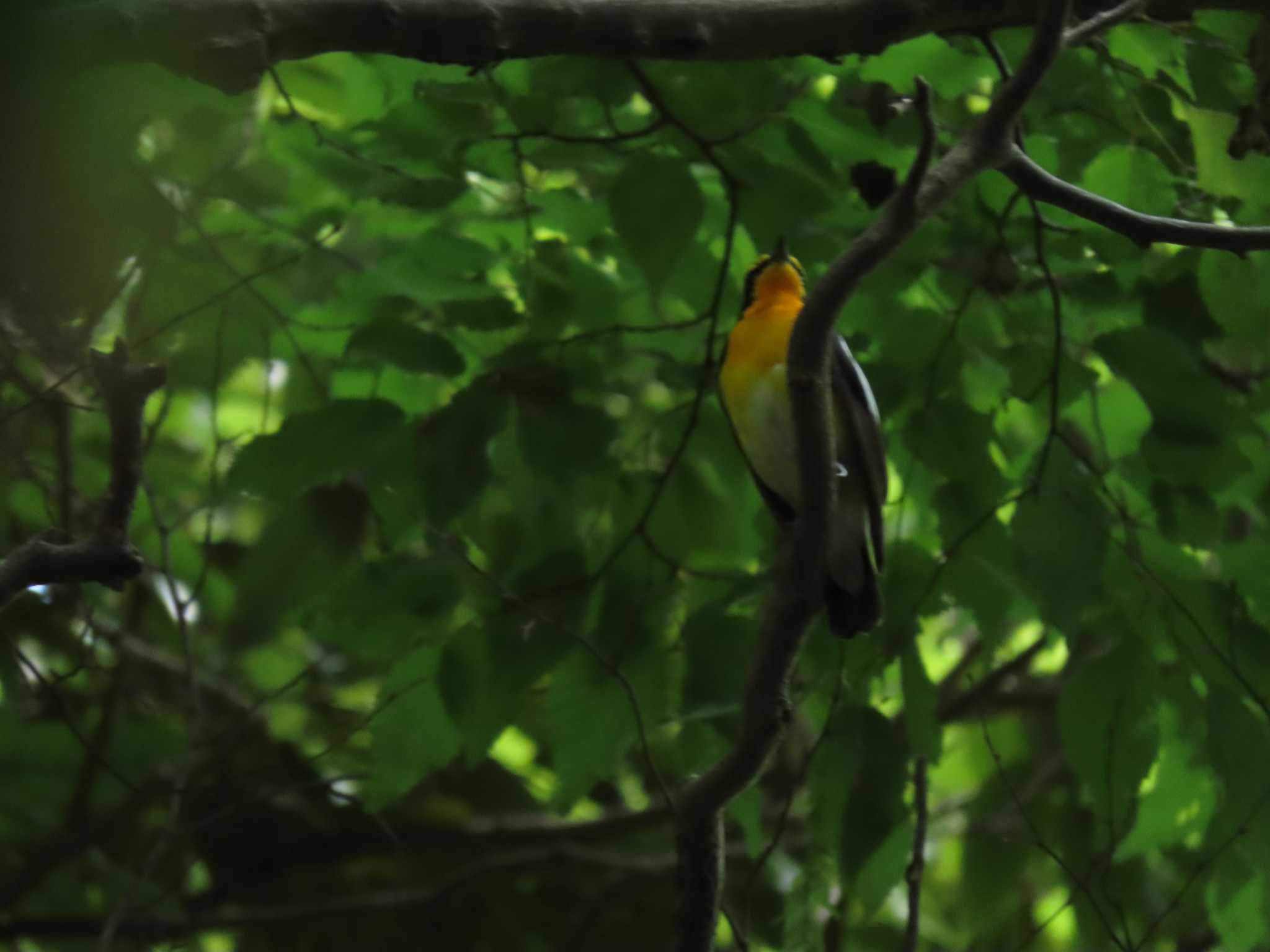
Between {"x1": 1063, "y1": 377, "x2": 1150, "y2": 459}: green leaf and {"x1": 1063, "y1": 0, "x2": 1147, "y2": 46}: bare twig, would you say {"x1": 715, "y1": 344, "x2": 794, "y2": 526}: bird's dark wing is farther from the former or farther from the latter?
{"x1": 1063, "y1": 0, "x2": 1147, "y2": 46}: bare twig

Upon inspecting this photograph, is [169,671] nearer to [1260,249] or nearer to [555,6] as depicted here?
[555,6]

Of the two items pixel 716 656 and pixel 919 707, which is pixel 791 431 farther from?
pixel 919 707

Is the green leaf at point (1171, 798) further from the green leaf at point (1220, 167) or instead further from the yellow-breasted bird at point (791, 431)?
the green leaf at point (1220, 167)

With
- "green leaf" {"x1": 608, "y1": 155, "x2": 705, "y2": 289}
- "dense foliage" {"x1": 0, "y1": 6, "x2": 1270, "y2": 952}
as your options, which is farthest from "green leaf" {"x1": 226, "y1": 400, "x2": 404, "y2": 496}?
"green leaf" {"x1": 608, "y1": 155, "x2": 705, "y2": 289}

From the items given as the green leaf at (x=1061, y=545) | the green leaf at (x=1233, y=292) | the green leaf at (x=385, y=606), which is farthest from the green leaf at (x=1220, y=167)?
the green leaf at (x=385, y=606)

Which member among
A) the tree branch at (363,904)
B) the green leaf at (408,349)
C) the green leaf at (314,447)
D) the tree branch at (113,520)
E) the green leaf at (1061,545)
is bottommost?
the tree branch at (363,904)

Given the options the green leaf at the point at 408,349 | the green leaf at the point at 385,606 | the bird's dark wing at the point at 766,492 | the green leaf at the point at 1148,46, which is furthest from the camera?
the bird's dark wing at the point at 766,492

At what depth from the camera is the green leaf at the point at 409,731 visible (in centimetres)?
286

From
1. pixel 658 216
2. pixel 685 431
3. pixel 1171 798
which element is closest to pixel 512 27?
pixel 658 216

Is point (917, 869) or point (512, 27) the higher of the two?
point (512, 27)

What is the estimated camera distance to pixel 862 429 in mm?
3191

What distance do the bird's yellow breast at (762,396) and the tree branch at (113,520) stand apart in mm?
1894

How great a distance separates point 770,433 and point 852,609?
61 centimetres

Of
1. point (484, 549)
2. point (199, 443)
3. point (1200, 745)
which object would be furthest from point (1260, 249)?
point (199, 443)
